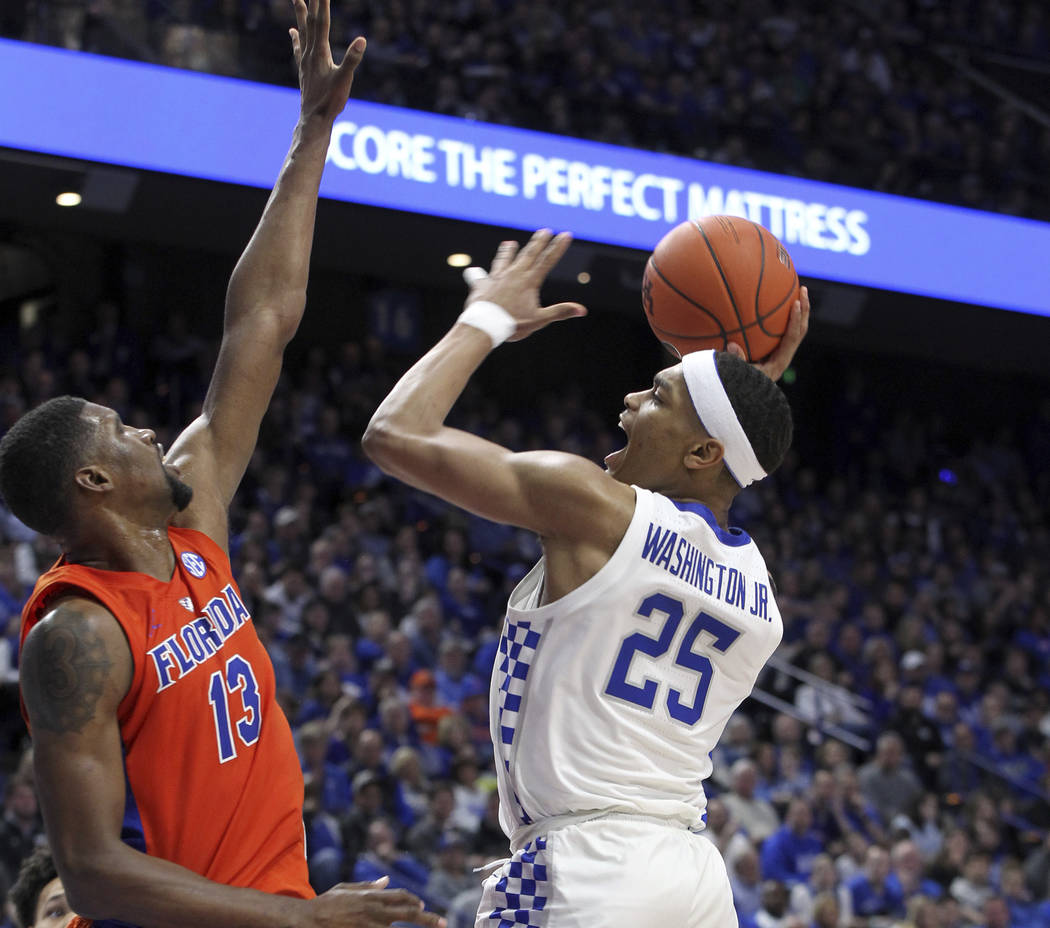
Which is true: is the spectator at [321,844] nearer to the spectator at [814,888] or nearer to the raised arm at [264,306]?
the spectator at [814,888]

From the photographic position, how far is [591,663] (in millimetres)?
2695

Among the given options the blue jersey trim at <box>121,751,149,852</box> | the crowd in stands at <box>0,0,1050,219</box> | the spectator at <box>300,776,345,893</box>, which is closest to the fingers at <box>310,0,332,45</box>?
the blue jersey trim at <box>121,751,149,852</box>

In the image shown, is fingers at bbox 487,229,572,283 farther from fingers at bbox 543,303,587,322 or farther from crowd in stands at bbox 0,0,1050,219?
crowd in stands at bbox 0,0,1050,219

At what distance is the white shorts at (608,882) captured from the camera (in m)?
2.63

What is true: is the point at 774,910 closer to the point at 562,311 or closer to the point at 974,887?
the point at 974,887

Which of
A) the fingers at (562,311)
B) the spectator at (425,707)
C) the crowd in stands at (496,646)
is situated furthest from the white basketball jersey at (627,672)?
the spectator at (425,707)

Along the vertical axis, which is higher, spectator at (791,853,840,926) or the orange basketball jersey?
the orange basketball jersey

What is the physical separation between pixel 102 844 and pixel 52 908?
109cm

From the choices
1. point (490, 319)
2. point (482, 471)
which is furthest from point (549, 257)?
point (482, 471)

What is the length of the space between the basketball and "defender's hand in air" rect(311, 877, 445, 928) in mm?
1685

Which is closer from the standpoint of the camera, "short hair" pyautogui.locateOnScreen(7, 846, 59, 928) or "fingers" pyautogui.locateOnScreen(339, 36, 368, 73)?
"fingers" pyautogui.locateOnScreen(339, 36, 368, 73)

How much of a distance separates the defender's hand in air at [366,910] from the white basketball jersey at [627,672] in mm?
460

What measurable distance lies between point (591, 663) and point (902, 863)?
7.36m

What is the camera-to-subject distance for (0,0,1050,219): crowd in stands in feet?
36.3
